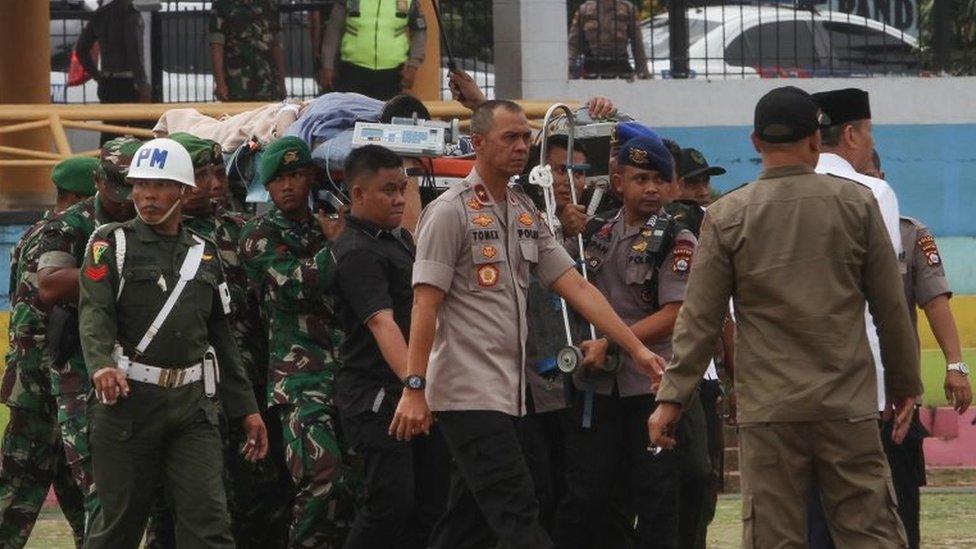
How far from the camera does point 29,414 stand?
9.94m

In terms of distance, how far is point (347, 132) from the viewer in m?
9.80

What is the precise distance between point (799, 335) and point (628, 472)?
Result: 197 cm

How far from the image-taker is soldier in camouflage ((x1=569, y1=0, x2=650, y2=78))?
17.2 meters

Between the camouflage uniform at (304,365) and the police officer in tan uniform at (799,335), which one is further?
the camouflage uniform at (304,365)

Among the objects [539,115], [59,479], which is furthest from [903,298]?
[539,115]

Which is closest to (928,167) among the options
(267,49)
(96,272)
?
(267,49)

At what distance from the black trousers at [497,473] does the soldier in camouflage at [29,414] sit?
8.05ft

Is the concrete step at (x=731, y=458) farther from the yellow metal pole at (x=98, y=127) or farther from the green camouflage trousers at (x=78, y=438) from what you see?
the green camouflage trousers at (x=78, y=438)

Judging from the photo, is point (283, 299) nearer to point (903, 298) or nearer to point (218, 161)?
point (218, 161)

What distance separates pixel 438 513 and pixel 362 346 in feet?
2.46

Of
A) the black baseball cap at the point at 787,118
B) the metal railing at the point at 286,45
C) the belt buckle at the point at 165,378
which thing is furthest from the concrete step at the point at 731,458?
the black baseball cap at the point at 787,118

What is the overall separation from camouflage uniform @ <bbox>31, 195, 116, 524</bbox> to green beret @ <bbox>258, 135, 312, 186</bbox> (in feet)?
2.43

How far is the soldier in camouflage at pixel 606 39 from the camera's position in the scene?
17.2 meters

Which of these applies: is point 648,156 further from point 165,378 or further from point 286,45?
point 286,45
